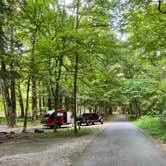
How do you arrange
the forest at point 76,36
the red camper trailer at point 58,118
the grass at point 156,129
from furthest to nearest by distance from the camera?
the red camper trailer at point 58,118, the grass at point 156,129, the forest at point 76,36

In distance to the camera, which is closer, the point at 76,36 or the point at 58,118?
the point at 76,36

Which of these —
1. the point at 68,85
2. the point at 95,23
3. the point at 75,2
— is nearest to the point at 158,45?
the point at 95,23

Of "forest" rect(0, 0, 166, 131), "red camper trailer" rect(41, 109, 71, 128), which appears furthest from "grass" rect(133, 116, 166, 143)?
"red camper trailer" rect(41, 109, 71, 128)

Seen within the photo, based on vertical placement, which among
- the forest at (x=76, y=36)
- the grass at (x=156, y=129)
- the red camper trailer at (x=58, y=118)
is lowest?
the grass at (x=156, y=129)

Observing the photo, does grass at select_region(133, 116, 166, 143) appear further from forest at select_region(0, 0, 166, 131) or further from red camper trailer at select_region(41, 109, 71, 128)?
red camper trailer at select_region(41, 109, 71, 128)

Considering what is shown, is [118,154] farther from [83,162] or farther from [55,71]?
[55,71]

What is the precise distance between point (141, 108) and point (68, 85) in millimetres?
29073

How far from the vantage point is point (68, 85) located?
2388 cm

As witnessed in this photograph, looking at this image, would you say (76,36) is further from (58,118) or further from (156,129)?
(58,118)

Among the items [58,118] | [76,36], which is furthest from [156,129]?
[58,118]

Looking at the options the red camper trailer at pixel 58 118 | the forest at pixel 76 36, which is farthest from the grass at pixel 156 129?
the red camper trailer at pixel 58 118

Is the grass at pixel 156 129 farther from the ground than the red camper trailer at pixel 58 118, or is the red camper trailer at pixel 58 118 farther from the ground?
the red camper trailer at pixel 58 118

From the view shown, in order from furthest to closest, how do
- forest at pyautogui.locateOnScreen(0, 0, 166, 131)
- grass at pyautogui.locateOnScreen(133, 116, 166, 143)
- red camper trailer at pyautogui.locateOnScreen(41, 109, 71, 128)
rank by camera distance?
red camper trailer at pyautogui.locateOnScreen(41, 109, 71, 128) < grass at pyautogui.locateOnScreen(133, 116, 166, 143) < forest at pyautogui.locateOnScreen(0, 0, 166, 131)

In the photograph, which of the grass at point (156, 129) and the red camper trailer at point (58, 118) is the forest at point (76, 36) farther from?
the red camper trailer at point (58, 118)
